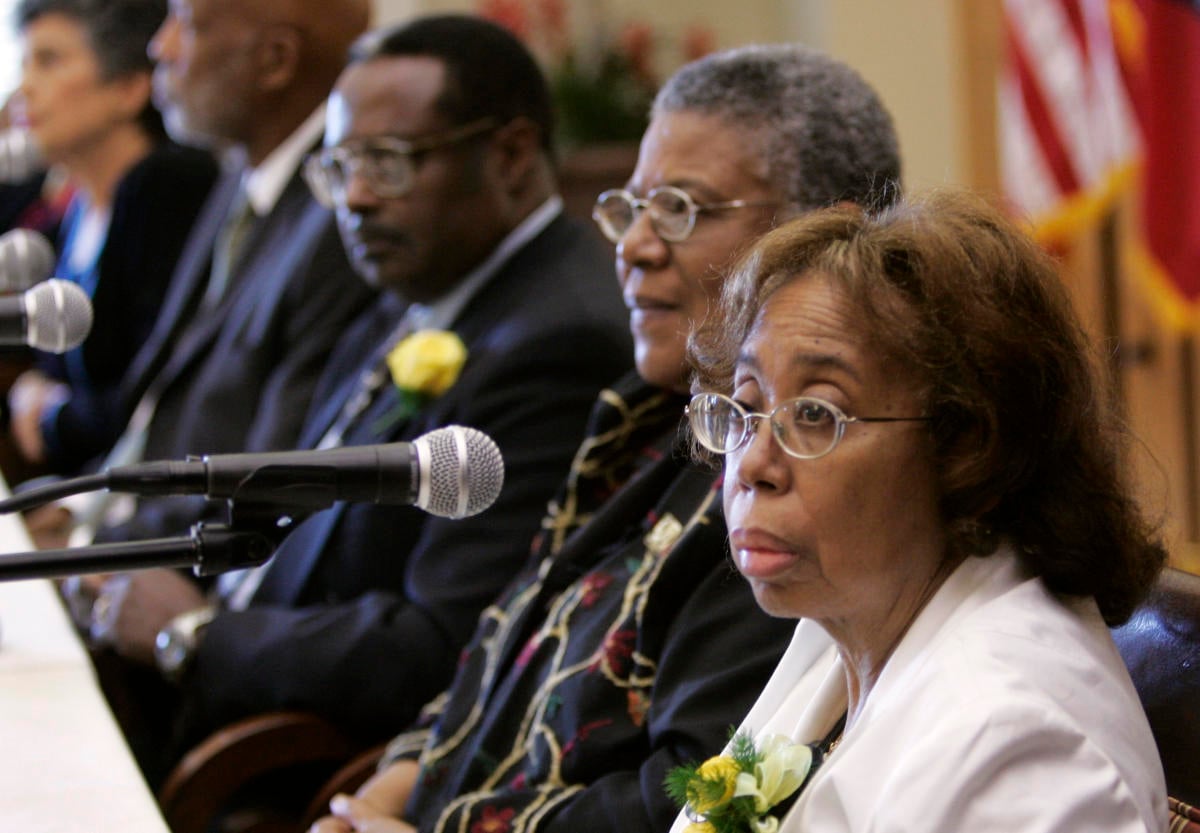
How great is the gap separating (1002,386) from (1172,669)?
0.35 m

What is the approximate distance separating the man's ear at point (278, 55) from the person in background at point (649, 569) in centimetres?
182

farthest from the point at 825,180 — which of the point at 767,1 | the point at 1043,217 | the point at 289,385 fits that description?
the point at 767,1

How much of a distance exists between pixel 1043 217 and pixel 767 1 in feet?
5.67

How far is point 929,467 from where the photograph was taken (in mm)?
1367

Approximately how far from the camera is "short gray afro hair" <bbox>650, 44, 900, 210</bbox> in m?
2.01

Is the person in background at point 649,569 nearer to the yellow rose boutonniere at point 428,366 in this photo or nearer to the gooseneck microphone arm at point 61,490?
the yellow rose boutonniere at point 428,366

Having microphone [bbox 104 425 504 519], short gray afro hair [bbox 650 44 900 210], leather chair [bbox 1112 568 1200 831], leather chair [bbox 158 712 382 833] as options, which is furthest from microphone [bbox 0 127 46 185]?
leather chair [bbox 1112 568 1200 831]

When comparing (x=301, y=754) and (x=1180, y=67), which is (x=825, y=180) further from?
(x=1180, y=67)

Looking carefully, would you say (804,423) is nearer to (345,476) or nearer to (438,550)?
(345,476)

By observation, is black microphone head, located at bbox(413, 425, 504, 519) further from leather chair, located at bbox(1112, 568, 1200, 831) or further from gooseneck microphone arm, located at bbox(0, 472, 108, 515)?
leather chair, located at bbox(1112, 568, 1200, 831)

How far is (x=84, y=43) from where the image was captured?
15.3 feet

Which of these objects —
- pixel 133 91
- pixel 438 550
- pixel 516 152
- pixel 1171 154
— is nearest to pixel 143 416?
pixel 133 91

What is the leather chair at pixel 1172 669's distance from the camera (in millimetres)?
1430

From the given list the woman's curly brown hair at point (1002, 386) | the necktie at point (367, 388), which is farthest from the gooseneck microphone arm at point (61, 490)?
the necktie at point (367, 388)
